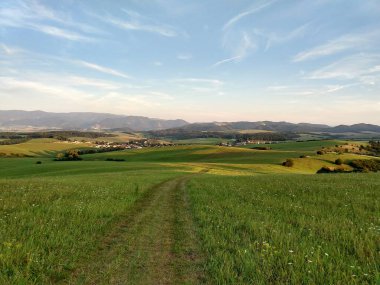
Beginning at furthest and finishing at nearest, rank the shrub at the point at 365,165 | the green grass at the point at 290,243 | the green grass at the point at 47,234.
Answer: the shrub at the point at 365,165 → the green grass at the point at 47,234 → the green grass at the point at 290,243

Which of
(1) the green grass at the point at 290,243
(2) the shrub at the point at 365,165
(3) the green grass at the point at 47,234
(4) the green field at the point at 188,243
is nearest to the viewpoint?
(1) the green grass at the point at 290,243

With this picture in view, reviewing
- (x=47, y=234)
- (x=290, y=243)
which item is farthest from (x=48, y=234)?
(x=290, y=243)

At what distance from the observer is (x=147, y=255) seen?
10.1 metres

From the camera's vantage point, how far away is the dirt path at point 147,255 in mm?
8258

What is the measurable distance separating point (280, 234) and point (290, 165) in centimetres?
8340

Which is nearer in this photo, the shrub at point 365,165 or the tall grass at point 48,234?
the tall grass at point 48,234

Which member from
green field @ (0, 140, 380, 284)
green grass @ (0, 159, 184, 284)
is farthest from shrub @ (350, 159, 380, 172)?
green grass @ (0, 159, 184, 284)

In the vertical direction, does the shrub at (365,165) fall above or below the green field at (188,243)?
below

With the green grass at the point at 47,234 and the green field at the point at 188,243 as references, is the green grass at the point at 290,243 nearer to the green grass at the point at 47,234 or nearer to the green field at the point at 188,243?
the green field at the point at 188,243

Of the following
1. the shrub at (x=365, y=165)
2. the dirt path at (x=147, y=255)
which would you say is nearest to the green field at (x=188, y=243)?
the dirt path at (x=147, y=255)

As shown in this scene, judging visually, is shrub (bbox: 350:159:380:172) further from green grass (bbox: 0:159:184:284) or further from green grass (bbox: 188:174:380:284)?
green grass (bbox: 0:159:184:284)

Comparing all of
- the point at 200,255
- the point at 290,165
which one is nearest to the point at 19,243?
the point at 200,255

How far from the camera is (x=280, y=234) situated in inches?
461

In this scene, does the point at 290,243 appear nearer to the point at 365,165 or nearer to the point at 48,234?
the point at 48,234
